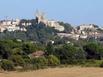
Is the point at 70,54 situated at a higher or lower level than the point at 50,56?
lower

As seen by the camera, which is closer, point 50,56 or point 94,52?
point 50,56

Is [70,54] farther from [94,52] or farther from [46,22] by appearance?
[46,22]

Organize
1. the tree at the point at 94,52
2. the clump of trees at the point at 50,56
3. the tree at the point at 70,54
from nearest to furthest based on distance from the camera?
the clump of trees at the point at 50,56, the tree at the point at 70,54, the tree at the point at 94,52

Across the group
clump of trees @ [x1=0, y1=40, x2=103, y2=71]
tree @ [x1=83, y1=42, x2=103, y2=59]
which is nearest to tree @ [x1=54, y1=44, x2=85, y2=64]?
clump of trees @ [x1=0, y1=40, x2=103, y2=71]

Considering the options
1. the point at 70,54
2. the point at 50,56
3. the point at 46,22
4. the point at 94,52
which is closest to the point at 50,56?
the point at 50,56

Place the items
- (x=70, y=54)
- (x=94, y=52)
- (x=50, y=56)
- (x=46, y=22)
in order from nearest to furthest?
(x=50, y=56), (x=70, y=54), (x=94, y=52), (x=46, y=22)

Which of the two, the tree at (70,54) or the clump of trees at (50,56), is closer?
the clump of trees at (50,56)

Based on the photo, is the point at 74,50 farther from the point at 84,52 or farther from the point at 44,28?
the point at 44,28

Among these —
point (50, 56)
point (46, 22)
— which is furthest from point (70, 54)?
point (46, 22)

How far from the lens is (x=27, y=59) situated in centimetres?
4584

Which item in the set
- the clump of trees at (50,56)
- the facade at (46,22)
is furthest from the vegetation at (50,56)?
the facade at (46,22)

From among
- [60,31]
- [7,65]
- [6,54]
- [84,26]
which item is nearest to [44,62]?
[7,65]

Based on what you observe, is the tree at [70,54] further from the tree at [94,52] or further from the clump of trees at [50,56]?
the tree at [94,52]

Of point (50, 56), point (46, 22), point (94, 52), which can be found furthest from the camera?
point (46, 22)
